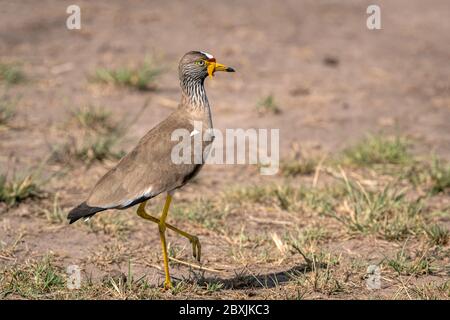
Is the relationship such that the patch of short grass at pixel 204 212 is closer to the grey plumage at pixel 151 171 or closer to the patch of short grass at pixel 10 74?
the grey plumage at pixel 151 171

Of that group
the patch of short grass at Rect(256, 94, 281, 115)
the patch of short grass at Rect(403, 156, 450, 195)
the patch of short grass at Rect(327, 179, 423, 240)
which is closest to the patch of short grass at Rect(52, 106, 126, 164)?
the patch of short grass at Rect(256, 94, 281, 115)

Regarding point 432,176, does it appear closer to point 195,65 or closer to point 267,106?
point 267,106

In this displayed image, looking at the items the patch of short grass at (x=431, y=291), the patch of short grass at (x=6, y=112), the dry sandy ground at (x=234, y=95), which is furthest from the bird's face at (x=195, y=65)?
the patch of short grass at (x=6, y=112)

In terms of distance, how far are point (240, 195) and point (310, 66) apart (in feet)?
15.9

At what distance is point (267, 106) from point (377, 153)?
196 cm

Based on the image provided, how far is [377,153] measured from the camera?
25.9 ft

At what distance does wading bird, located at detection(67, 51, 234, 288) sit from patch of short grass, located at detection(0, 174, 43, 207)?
1724 mm

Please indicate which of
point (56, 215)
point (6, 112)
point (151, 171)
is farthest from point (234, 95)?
point (151, 171)

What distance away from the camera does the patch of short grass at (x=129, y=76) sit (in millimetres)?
9854

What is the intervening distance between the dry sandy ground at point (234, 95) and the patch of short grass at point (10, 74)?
4.9 inches

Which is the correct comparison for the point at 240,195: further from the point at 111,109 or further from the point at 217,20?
the point at 217,20

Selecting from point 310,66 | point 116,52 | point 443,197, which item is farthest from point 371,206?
point 116,52
